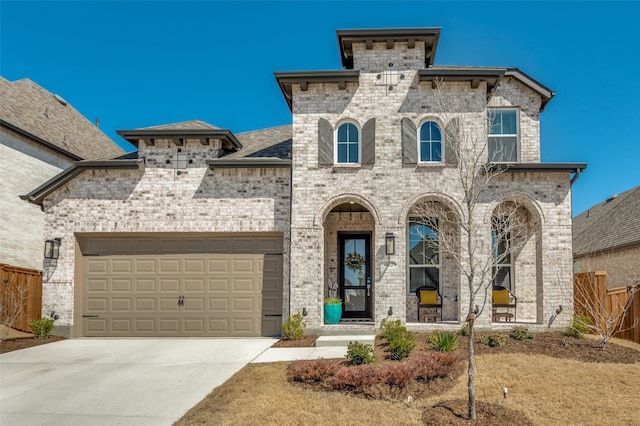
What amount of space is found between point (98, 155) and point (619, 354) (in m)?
19.5

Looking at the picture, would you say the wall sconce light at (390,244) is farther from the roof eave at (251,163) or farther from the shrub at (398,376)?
the shrub at (398,376)

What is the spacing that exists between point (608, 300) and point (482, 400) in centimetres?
763

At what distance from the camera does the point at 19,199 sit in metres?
16.5

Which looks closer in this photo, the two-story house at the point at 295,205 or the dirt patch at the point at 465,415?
the dirt patch at the point at 465,415

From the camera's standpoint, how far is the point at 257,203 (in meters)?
13.3

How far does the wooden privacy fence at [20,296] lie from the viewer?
1316 cm

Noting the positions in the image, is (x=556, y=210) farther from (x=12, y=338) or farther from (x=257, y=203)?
(x=12, y=338)

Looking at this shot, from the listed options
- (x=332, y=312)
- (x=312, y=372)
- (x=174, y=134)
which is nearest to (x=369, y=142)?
(x=332, y=312)

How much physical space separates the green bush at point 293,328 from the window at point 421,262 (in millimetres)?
3566

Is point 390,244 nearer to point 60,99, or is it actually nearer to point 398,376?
point 398,376

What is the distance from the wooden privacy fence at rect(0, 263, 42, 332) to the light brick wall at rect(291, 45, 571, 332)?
23.5ft

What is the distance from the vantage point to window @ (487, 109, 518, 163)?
14180 mm

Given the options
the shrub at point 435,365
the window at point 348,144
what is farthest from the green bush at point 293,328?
the window at point 348,144

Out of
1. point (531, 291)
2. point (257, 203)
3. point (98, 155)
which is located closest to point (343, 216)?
point (257, 203)
